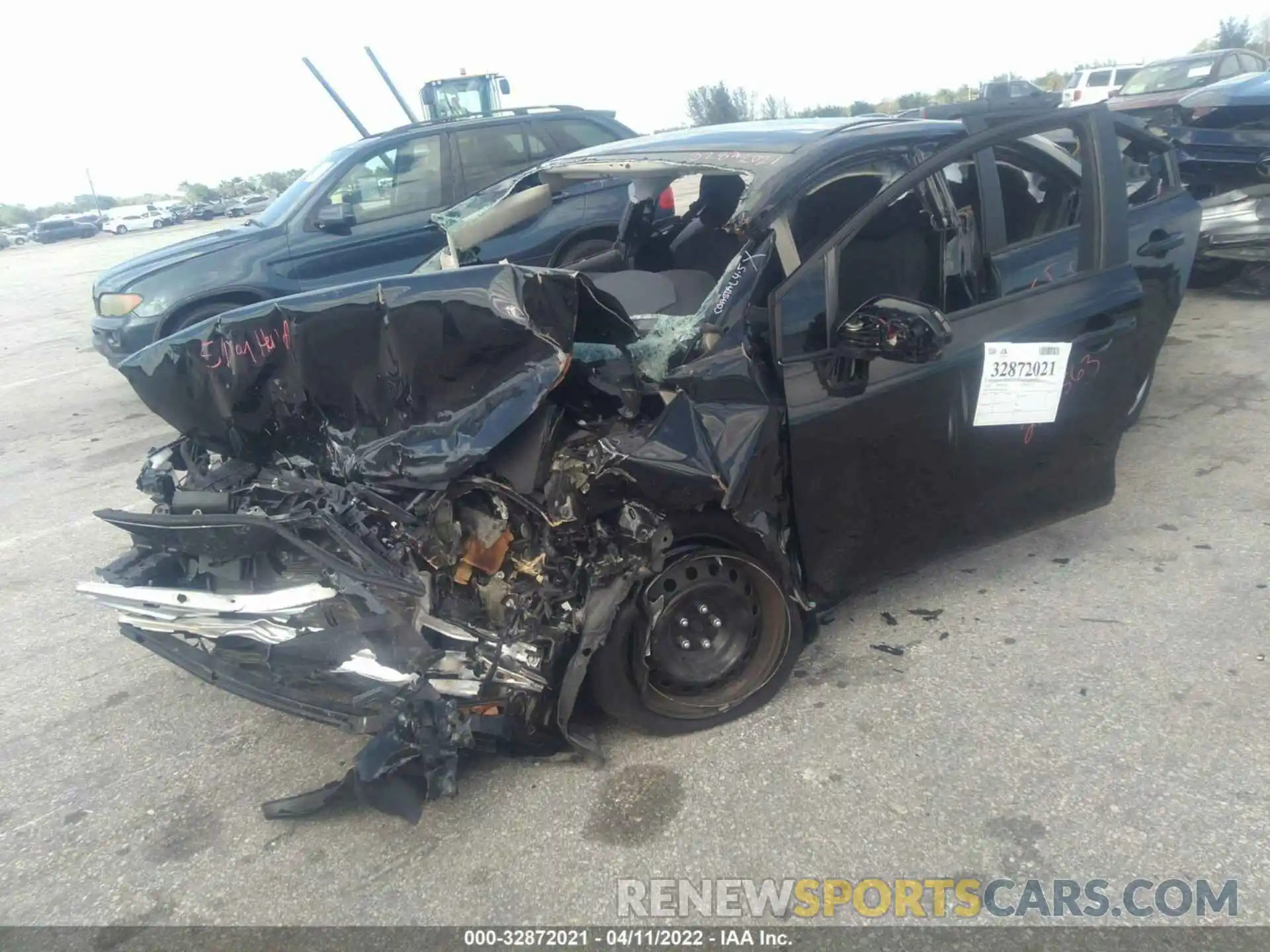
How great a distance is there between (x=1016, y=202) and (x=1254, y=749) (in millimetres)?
2139

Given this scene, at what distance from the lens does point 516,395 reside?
Answer: 8.87 feet

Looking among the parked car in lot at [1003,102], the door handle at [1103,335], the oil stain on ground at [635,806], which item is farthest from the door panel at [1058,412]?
the oil stain on ground at [635,806]

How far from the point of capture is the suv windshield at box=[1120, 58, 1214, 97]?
1414cm

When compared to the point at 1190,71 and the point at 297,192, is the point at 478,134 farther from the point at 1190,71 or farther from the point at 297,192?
the point at 1190,71

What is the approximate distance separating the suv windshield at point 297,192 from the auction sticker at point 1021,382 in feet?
19.1

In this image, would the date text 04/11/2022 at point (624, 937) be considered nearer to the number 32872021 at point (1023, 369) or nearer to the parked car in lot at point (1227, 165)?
the number 32872021 at point (1023, 369)

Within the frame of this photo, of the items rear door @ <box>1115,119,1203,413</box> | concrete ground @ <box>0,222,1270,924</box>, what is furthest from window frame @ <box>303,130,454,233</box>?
rear door @ <box>1115,119,1203,413</box>

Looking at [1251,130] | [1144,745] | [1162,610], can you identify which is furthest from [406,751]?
[1251,130]

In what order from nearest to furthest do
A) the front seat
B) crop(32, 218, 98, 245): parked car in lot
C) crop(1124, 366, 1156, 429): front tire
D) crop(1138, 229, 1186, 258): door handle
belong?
the front seat → crop(1138, 229, 1186, 258): door handle → crop(1124, 366, 1156, 429): front tire → crop(32, 218, 98, 245): parked car in lot

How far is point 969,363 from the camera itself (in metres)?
3.17

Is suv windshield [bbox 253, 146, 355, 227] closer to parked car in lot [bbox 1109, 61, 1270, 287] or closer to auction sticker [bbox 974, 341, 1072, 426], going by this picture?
auction sticker [bbox 974, 341, 1072, 426]

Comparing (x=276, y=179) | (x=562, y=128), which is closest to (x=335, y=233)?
(x=562, y=128)

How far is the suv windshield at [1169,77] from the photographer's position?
46.4 ft

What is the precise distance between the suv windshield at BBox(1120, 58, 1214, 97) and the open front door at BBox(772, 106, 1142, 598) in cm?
1303
